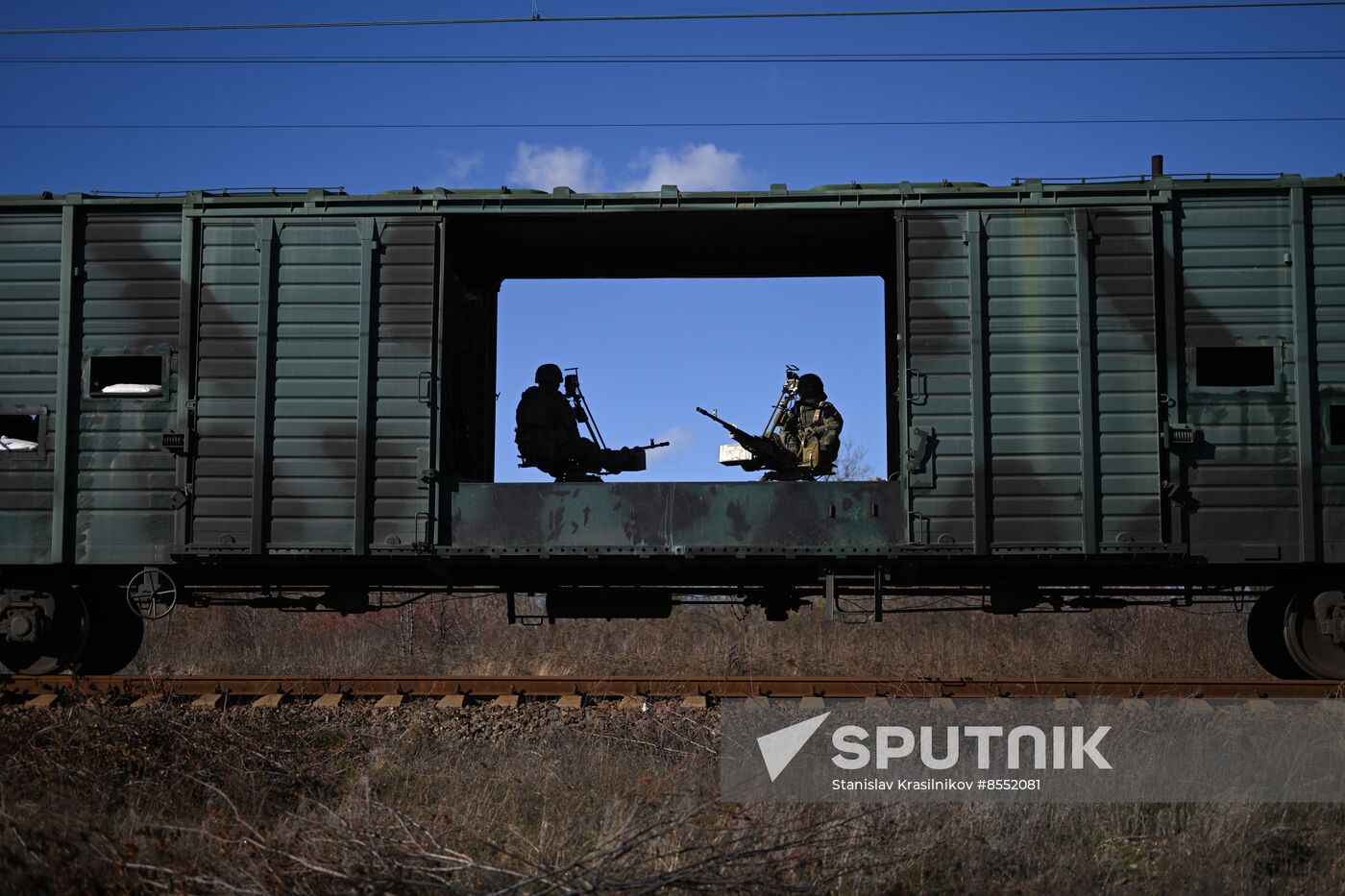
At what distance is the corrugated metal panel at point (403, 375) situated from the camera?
9.53 meters

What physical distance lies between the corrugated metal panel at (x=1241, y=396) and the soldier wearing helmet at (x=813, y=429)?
3.12 m

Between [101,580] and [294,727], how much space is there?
115 inches

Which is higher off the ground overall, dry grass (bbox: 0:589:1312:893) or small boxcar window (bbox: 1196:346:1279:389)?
small boxcar window (bbox: 1196:346:1279:389)

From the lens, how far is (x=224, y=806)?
6.41 m

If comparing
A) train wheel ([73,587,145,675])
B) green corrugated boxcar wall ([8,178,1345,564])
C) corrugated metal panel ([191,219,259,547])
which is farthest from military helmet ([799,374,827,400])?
train wheel ([73,587,145,675])

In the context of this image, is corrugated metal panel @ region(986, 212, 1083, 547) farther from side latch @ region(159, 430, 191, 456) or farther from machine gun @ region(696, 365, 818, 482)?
side latch @ region(159, 430, 191, 456)

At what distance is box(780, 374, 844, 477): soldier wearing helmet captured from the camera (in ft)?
36.3

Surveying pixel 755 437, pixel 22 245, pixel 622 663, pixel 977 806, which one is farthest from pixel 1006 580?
pixel 22 245

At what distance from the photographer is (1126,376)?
9.46 m

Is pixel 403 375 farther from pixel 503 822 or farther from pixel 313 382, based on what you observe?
pixel 503 822

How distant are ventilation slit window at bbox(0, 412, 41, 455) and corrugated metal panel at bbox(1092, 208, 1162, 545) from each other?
867cm

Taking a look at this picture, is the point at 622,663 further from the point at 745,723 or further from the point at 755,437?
the point at 745,723
